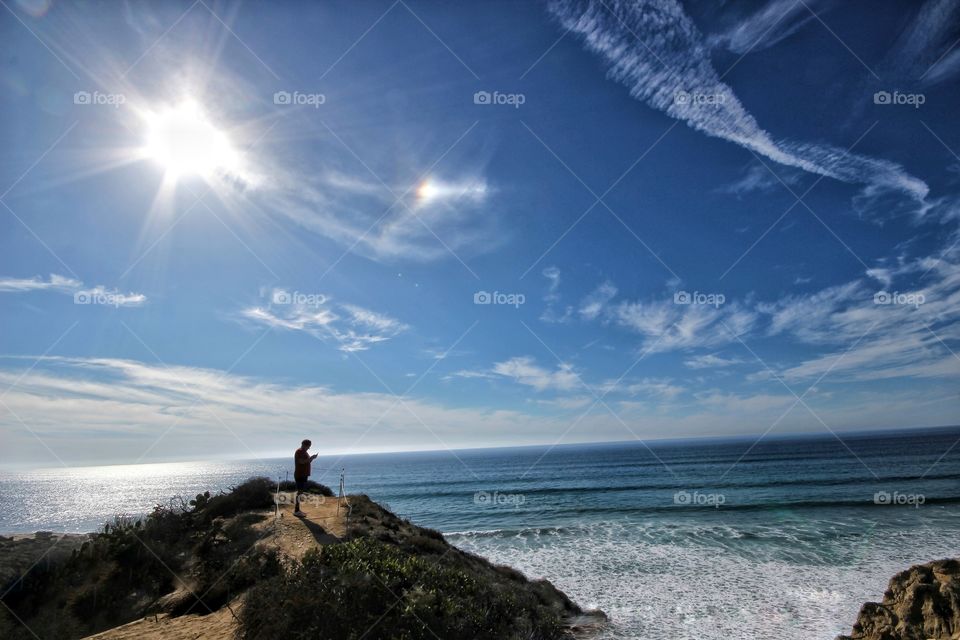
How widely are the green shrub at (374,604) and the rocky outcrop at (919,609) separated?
27.8 ft

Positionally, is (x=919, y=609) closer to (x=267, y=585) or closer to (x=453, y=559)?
(x=453, y=559)

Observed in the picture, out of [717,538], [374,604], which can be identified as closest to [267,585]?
[374,604]

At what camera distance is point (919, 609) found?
986 cm

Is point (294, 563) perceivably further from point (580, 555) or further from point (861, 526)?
point (861, 526)

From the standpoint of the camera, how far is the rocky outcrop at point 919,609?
30.7ft

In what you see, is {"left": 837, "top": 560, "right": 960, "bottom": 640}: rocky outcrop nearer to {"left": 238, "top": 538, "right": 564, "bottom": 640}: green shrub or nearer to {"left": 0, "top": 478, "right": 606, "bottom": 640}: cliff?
{"left": 0, "top": 478, "right": 606, "bottom": 640}: cliff

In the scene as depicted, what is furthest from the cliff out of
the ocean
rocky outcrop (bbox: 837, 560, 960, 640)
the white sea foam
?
rocky outcrop (bbox: 837, 560, 960, 640)

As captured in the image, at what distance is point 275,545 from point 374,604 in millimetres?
6017

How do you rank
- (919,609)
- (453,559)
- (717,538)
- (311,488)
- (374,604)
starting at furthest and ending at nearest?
(717,538) → (311,488) → (453,559) → (919,609) → (374,604)

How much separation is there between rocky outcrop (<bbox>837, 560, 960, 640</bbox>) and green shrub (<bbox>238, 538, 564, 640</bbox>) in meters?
8.47

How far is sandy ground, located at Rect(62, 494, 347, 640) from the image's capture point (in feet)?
28.0

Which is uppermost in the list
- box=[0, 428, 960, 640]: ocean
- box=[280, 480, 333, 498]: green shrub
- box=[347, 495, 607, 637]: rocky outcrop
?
box=[280, 480, 333, 498]: green shrub

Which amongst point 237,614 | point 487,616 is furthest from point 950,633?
point 237,614

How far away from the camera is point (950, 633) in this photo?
9.05 meters
